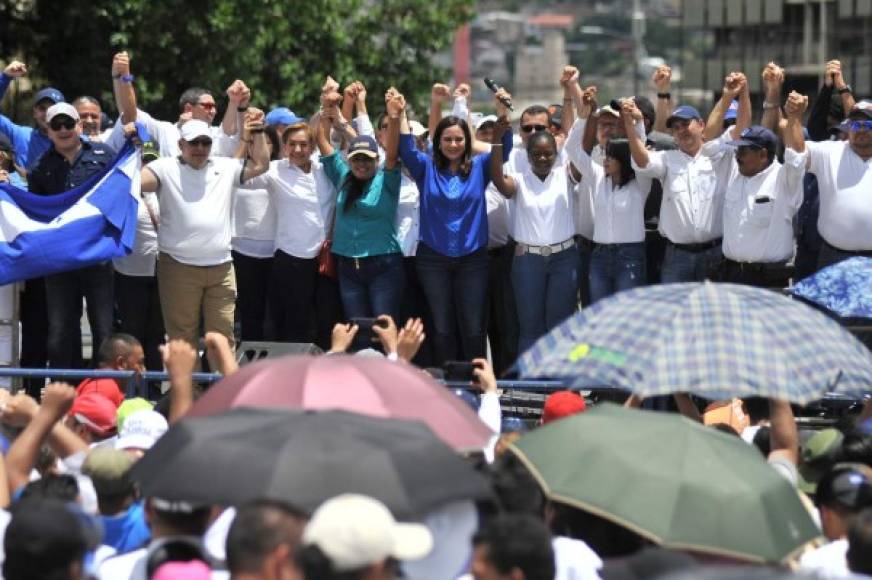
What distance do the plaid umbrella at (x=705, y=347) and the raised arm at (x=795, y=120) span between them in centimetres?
396

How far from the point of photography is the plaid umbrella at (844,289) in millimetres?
10938

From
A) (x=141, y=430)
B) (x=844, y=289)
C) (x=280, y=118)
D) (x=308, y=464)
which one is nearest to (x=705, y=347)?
(x=308, y=464)

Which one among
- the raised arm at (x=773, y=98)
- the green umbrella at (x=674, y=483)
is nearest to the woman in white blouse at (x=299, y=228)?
the raised arm at (x=773, y=98)

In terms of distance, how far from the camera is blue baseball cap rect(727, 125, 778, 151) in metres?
11.9

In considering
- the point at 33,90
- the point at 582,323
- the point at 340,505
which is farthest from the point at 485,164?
the point at 33,90

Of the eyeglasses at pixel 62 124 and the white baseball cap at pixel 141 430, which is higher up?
the eyeglasses at pixel 62 124

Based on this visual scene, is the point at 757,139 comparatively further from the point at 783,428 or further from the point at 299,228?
the point at 783,428

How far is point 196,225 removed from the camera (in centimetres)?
1216

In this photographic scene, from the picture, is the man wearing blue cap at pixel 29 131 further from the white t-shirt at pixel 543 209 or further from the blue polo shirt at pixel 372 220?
the white t-shirt at pixel 543 209

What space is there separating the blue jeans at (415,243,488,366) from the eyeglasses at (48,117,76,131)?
7.63 ft

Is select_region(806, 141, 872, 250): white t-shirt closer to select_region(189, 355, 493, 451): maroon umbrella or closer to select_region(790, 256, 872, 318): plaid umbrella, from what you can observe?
select_region(790, 256, 872, 318): plaid umbrella

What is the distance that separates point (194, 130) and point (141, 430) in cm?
436

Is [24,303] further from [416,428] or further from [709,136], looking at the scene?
[416,428]

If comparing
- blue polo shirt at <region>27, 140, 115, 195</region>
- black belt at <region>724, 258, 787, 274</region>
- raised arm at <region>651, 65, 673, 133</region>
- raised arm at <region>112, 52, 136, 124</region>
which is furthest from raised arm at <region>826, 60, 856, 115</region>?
blue polo shirt at <region>27, 140, 115, 195</region>
